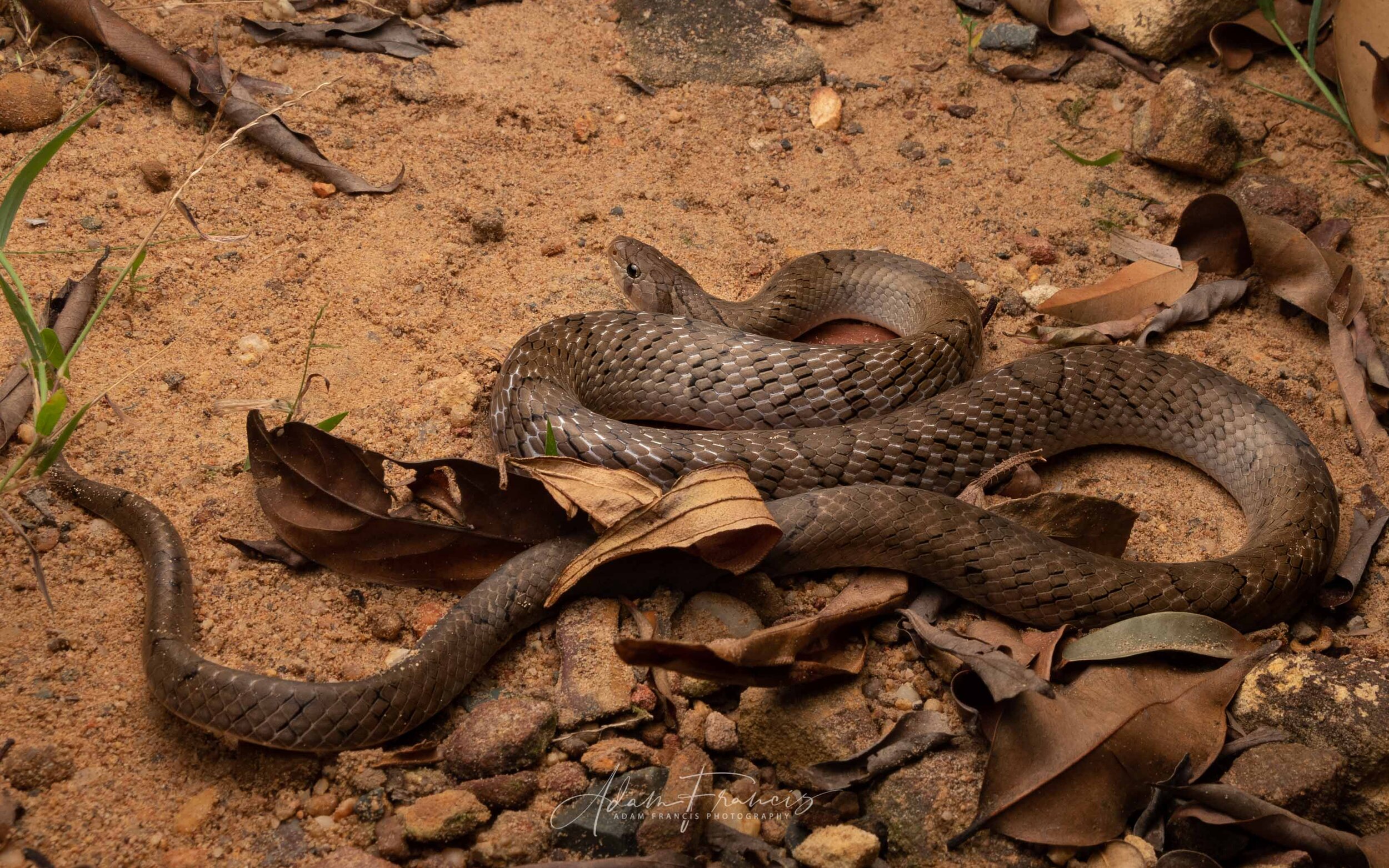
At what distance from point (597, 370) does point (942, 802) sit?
2.26m

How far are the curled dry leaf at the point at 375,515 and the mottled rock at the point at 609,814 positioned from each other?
0.92 metres

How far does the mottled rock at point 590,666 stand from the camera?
A: 3.04 metres

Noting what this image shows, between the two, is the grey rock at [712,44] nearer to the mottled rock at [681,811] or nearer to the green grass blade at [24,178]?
the green grass blade at [24,178]

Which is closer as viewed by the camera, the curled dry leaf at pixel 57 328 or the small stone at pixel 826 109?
the curled dry leaf at pixel 57 328

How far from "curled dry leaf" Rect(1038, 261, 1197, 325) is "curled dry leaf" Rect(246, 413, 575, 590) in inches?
110

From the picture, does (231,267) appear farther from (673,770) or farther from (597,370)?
(673,770)

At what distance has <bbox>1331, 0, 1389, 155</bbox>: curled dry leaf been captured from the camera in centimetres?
506

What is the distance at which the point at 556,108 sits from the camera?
5.73 m

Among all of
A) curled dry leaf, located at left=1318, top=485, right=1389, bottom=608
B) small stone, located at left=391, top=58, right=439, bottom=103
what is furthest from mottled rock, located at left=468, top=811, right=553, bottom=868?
small stone, located at left=391, top=58, right=439, bottom=103

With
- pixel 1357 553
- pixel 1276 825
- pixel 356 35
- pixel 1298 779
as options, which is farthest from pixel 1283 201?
pixel 356 35

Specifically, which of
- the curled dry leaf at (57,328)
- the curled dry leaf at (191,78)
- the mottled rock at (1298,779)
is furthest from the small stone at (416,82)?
the mottled rock at (1298,779)

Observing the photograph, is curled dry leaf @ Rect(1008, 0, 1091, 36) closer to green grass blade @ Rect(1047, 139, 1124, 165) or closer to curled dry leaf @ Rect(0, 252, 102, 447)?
green grass blade @ Rect(1047, 139, 1124, 165)

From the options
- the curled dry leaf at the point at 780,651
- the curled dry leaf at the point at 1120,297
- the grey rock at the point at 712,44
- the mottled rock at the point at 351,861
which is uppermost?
the grey rock at the point at 712,44

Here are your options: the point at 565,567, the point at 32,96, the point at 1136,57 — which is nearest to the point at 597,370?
the point at 565,567
